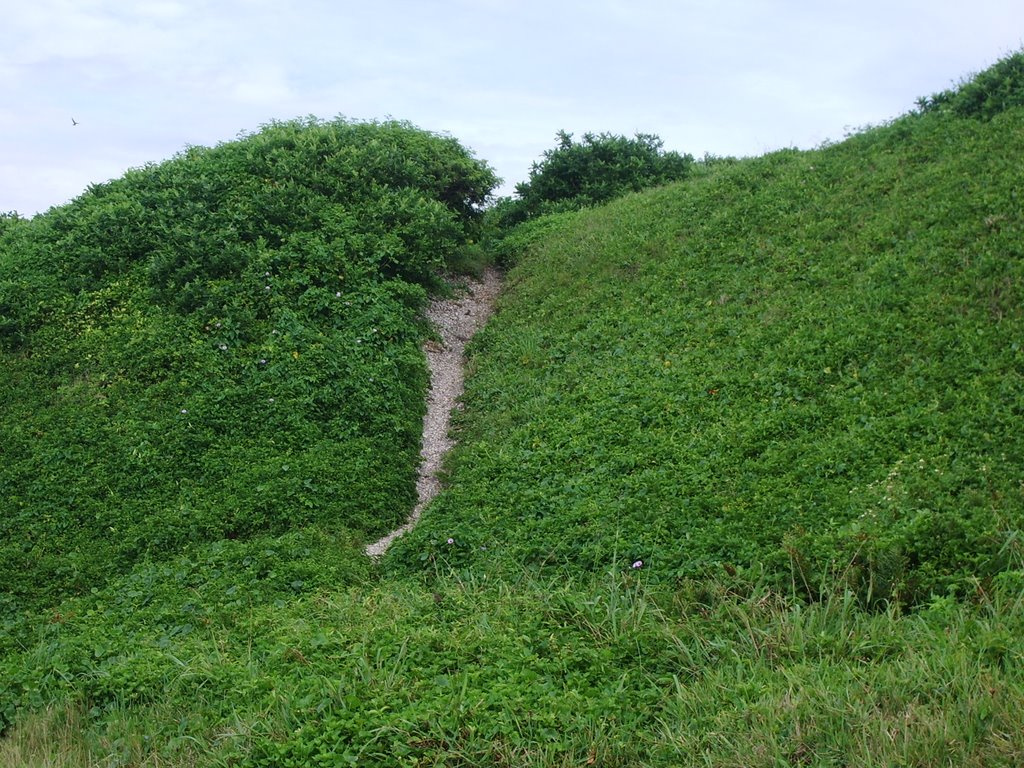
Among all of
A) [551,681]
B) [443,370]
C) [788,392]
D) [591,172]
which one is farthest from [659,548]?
[591,172]

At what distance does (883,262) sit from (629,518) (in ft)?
19.7

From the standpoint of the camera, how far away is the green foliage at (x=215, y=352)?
34.9 ft

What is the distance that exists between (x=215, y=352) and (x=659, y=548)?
828 centimetres

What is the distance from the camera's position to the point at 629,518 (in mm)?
8508

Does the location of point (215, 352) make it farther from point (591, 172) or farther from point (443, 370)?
point (591, 172)

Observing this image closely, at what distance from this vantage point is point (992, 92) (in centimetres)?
1547

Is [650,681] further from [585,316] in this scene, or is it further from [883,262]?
[585,316]

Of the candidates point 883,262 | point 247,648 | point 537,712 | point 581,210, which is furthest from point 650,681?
point 581,210

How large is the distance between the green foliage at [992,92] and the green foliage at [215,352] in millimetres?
9874

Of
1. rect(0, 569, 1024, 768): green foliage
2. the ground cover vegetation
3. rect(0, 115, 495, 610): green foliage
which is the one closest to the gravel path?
rect(0, 115, 495, 610): green foliage

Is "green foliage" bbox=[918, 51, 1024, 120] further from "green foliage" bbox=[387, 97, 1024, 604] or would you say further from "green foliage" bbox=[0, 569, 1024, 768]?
"green foliage" bbox=[0, 569, 1024, 768]

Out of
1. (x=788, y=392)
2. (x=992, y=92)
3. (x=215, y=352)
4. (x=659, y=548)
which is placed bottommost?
(x=659, y=548)

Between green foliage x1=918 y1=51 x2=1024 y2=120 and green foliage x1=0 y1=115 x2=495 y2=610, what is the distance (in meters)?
9.87

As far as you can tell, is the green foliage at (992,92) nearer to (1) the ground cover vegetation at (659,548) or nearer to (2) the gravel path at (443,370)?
(1) the ground cover vegetation at (659,548)
